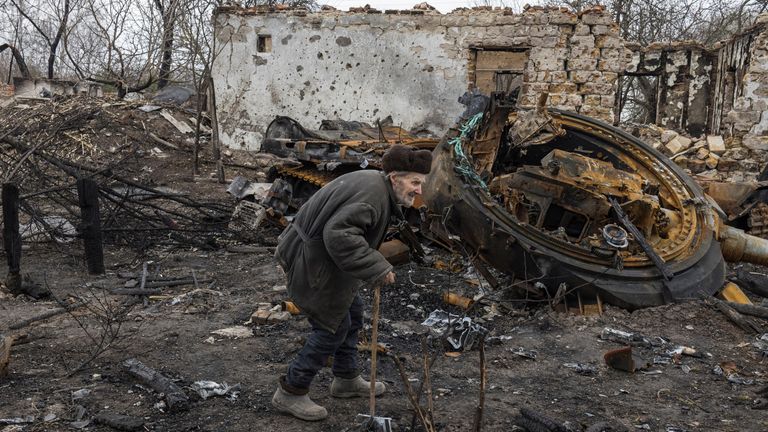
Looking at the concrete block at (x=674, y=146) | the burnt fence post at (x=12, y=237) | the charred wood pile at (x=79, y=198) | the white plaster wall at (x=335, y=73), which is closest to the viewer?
the burnt fence post at (x=12, y=237)

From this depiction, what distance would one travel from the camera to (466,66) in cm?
1352

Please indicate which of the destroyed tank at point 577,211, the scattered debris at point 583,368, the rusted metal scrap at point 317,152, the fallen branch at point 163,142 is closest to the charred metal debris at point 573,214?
the destroyed tank at point 577,211

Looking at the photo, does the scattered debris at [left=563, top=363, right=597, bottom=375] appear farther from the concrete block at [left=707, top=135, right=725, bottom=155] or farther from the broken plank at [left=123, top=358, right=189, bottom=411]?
the concrete block at [left=707, top=135, right=725, bottom=155]

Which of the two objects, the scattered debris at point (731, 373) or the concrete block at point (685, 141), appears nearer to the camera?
the scattered debris at point (731, 373)

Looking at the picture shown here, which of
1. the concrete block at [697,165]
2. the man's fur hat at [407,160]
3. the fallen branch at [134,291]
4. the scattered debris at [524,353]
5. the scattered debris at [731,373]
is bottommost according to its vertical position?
the fallen branch at [134,291]

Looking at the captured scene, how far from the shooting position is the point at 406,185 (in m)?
3.73

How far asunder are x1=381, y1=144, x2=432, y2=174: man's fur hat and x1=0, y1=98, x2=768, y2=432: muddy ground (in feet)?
3.44

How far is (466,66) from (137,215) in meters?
7.60

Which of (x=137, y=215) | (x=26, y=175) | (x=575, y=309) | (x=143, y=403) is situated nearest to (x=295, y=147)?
(x=137, y=215)

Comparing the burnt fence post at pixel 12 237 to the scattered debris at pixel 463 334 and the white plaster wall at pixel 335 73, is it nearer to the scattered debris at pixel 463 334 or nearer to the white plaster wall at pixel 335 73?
the scattered debris at pixel 463 334

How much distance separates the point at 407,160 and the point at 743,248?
4.73 m

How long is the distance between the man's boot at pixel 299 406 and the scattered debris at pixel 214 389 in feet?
1.25

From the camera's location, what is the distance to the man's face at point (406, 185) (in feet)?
12.2

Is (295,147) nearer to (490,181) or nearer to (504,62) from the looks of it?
(490,181)
